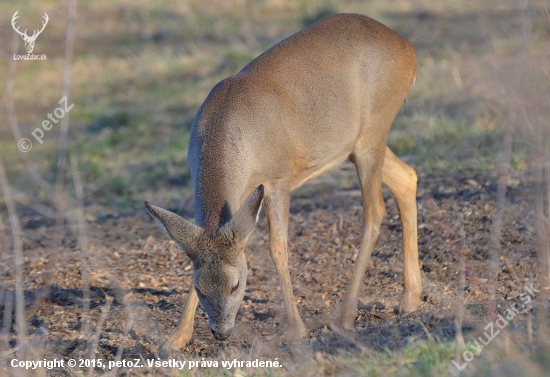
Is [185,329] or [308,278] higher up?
[185,329]

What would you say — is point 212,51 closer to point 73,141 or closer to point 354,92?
point 73,141

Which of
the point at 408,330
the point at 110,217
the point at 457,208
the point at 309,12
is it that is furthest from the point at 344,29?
the point at 309,12

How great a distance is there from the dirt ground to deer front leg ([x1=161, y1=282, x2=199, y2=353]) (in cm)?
8

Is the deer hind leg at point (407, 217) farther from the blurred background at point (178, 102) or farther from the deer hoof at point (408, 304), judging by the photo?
the blurred background at point (178, 102)

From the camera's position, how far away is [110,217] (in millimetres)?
9000

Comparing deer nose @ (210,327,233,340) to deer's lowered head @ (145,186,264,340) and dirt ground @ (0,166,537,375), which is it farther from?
dirt ground @ (0,166,537,375)

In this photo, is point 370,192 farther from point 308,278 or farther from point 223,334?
point 223,334

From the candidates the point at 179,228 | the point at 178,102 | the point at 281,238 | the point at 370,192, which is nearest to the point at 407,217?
the point at 370,192

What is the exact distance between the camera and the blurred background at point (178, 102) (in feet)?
18.3

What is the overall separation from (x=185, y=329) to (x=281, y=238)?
0.95 m

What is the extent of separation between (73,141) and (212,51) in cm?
381

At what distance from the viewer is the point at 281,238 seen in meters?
6.14

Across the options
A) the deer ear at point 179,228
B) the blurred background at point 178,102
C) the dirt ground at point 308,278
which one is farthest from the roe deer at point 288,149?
the blurred background at point 178,102

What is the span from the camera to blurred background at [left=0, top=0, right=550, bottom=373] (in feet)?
18.3
